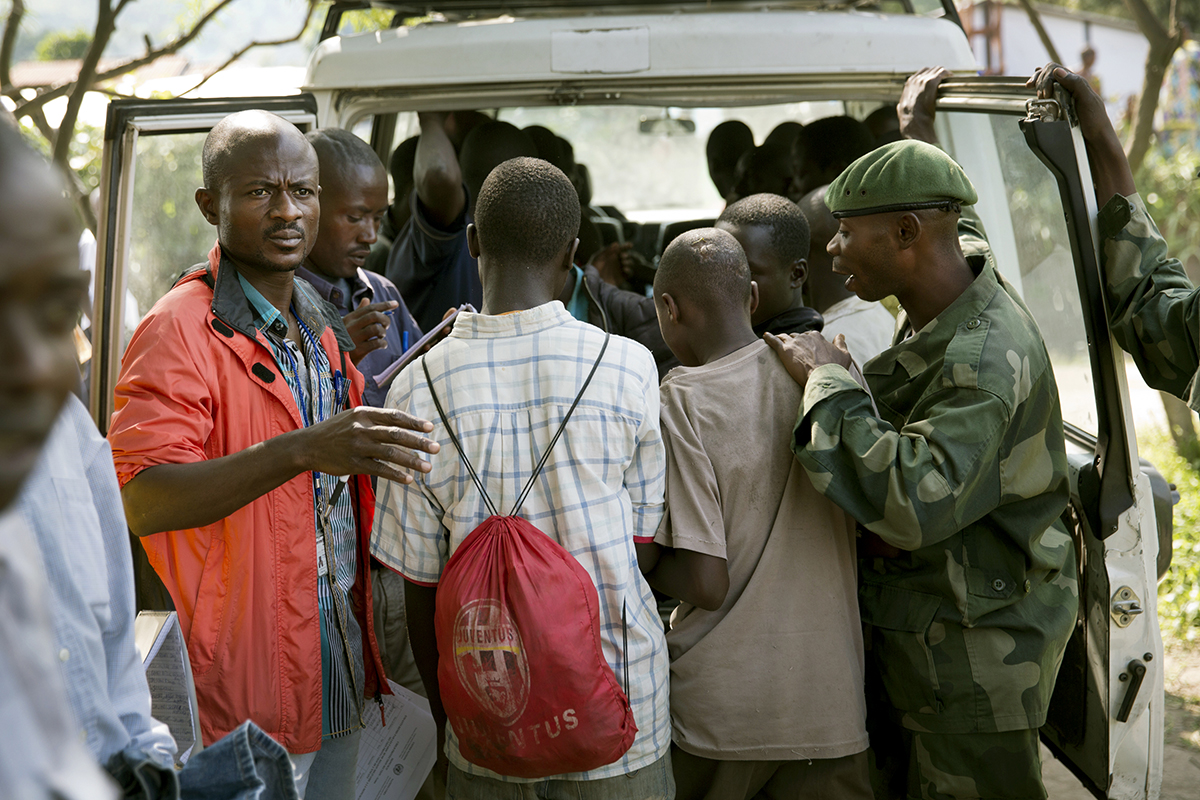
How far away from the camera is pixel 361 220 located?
8.26 ft

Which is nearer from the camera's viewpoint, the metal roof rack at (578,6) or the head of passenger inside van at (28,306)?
the head of passenger inside van at (28,306)

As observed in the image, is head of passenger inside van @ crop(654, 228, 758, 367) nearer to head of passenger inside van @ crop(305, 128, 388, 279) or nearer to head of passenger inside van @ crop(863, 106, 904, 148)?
head of passenger inside van @ crop(305, 128, 388, 279)

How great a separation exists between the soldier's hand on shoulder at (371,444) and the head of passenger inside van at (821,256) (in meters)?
1.53

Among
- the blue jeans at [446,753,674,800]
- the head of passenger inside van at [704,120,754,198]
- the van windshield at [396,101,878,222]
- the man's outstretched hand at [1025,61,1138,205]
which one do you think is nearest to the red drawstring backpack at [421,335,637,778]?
the blue jeans at [446,753,674,800]

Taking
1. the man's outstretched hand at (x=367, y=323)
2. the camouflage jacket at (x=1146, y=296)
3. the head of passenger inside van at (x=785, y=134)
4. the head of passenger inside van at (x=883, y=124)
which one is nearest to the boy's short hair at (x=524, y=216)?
the man's outstretched hand at (x=367, y=323)

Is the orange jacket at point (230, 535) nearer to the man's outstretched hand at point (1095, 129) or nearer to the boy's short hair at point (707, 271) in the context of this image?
the boy's short hair at point (707, 271)

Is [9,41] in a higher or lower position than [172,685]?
higher

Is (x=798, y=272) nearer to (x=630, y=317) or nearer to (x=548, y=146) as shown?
(x=630, y=317)

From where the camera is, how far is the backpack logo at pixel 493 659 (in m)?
1.54

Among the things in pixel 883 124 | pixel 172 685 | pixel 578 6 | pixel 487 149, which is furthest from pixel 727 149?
pixel 172 685

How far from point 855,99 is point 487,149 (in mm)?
1154

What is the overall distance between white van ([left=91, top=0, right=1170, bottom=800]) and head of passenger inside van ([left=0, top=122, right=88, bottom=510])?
1.70m

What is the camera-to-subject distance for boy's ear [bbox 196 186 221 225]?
191cm

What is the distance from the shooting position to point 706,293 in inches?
77.5
